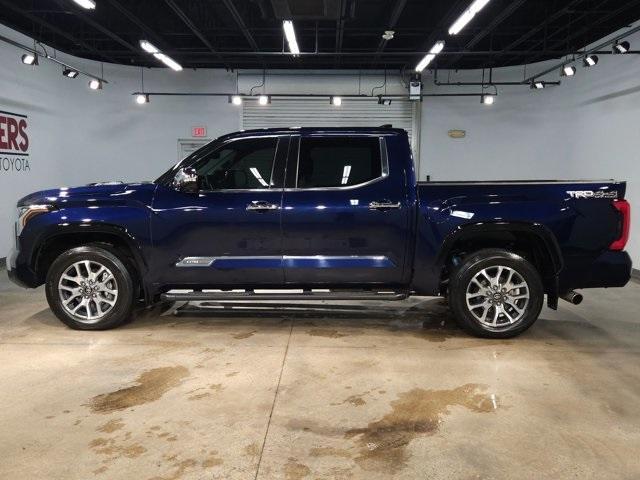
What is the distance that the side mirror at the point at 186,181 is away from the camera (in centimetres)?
383

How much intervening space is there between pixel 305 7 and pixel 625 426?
5.62 m

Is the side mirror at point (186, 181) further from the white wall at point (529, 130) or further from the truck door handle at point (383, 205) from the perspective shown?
the white wall at point (529, 130)

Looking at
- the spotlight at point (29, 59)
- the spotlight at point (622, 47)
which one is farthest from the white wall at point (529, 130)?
the spotlight at point (29, 59)

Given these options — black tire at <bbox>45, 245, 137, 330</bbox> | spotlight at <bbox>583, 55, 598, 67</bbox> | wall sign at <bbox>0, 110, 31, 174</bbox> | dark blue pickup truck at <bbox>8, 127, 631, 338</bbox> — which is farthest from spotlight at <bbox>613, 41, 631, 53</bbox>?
wall sign at <bbox>0, 110, 31, 174</bbox>

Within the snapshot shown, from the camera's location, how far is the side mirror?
12.6 ft

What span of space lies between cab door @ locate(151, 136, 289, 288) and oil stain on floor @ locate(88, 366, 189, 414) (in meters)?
0.94

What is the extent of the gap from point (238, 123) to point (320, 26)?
3.52 meters

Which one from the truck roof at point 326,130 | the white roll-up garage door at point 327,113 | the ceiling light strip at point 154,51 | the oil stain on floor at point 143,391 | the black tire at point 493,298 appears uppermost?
the ceiling light strip at point 154,51

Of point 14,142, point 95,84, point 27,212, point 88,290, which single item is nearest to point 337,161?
point 88,290

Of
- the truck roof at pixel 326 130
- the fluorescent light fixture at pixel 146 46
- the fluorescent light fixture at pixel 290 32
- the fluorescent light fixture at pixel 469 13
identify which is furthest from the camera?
the fluorescent light fixture at pixel 146 46

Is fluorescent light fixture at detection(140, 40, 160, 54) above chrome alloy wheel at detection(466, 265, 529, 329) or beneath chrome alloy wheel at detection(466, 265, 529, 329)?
above

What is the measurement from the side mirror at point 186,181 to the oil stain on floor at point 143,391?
1435 mm

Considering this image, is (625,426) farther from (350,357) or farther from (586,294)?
(586,294)

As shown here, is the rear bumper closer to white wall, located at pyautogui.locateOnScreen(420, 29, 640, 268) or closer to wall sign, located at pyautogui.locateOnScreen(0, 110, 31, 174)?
white wall, located at pyautogui.locateOnScreen(420, 29, 640, 268)
